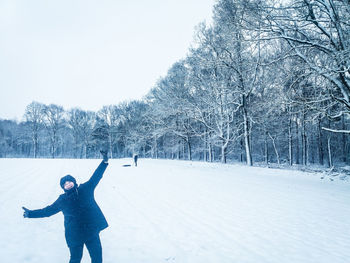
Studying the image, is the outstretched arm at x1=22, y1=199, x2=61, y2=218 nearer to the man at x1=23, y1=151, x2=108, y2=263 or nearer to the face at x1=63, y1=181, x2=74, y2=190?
the man at x1=23, y1=151, x2=108, y2=263

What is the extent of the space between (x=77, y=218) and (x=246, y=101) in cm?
2128

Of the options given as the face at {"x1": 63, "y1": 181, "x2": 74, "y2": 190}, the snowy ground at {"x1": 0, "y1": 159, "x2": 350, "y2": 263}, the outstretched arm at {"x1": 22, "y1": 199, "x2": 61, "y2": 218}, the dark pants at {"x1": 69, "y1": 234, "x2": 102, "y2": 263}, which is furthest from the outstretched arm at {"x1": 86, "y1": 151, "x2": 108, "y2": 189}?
the snowy ground at {"x1": 0, "y1": 159, "x2": 350, "y2": 263}

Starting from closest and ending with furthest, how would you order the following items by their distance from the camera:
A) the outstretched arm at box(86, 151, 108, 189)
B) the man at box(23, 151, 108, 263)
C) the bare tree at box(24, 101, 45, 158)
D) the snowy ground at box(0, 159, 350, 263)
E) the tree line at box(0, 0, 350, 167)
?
1. the man at box(23, 151, 108, 263)
2. the outstretched arm at box(86, 151, 108, 189)
3. the snowy ground at box(0, 159, 350, 263)
4. the tree line at box(0, 0, 350, 167)
5. the bare tree at box(24, 101, 45, 158)

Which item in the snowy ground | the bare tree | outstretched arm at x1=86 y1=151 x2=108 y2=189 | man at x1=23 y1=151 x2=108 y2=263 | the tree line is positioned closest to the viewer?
man at x1=23 y1=151 x2=108 y2=263

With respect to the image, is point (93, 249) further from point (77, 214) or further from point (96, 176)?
point (96, 176)

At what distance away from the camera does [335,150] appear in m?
34.8

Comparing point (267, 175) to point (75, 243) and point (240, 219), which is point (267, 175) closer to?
point (240, 219)

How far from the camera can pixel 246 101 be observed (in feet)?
71.2

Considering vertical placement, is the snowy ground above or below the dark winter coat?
below

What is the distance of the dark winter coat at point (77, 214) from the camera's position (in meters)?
3.00

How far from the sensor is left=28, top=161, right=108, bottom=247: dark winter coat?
9.85ft

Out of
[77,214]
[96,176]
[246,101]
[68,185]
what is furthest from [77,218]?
[246,101]

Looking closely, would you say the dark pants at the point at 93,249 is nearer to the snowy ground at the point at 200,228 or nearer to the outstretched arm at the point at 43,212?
the outstretched arm at the point at 43,212

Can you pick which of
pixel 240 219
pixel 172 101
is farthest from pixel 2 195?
pixel 172 101
